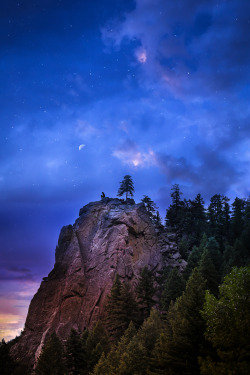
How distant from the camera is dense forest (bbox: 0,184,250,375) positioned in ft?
59.1

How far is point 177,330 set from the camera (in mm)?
20844

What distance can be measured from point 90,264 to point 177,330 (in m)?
42.2

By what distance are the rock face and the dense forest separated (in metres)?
5.48

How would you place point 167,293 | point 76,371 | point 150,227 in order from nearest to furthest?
1. point 76,371
2. point 167,293
3. point 150,227

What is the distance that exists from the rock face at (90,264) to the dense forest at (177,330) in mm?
5483

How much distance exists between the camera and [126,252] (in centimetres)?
6122

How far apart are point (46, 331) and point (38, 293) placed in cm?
1090

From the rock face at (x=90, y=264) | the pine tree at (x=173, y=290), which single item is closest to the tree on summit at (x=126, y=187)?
the rock face at (x=90, y=264)

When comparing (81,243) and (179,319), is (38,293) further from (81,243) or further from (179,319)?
(179,319)

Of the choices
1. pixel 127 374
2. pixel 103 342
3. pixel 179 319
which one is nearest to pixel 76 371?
pixel 103 342

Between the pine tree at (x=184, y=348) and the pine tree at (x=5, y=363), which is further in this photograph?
the pine tree at (x=5, y=363)

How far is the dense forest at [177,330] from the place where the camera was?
1800cm

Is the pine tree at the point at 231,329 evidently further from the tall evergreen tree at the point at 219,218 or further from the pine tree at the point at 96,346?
the tall evergreen tree at the point at 219,218

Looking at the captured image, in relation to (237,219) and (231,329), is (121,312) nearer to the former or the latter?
(231,329)
